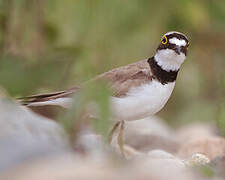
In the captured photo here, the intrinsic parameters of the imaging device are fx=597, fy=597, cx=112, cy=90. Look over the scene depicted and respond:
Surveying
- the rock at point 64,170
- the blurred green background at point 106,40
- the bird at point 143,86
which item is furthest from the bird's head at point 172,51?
the rock at point 64,170

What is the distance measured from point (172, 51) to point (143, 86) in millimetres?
305

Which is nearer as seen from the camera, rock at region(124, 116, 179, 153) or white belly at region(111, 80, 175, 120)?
white belly at region(111, 80, 175, 120)

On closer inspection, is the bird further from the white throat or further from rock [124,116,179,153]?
rock [124,116,179,153]

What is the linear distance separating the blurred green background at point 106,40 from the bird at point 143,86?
0.60 meters

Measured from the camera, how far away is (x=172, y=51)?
12.9 feet

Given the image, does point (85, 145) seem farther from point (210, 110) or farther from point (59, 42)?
point (210, 110)

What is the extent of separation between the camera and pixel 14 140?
8.64 ft

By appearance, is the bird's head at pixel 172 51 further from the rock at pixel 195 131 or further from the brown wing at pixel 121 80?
the rock at pixel 195 131

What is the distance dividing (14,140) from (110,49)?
4.17m

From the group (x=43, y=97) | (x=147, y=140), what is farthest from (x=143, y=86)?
(x=147, y=140)

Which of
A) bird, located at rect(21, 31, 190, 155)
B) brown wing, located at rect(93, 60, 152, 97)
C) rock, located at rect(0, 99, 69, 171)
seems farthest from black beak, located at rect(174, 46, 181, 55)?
rock, located at rect(0, 99, 69, 171)

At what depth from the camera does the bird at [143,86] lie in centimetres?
384

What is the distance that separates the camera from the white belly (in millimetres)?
3828

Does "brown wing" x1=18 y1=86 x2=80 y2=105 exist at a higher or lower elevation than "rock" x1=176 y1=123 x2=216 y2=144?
lower
